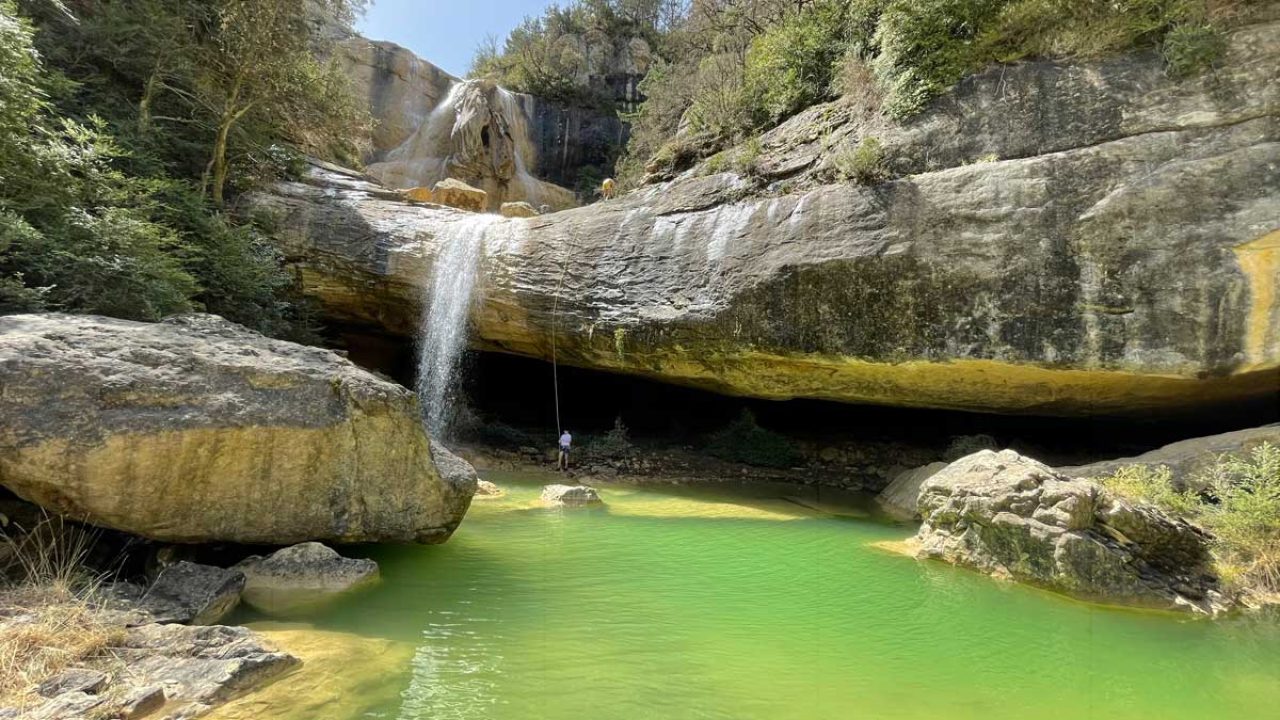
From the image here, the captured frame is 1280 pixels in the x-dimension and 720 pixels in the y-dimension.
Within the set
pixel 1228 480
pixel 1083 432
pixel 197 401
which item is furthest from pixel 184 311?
pixel 1083 432

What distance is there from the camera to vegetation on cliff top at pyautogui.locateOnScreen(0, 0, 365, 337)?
7.06 m

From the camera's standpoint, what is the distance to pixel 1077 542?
6.08 metres

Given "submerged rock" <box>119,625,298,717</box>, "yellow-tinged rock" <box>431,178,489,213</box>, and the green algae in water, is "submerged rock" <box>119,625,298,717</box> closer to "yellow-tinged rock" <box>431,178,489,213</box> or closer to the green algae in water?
the green algae in water

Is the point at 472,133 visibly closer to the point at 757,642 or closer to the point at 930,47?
the point at 930,47

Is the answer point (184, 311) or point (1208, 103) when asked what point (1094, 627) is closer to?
point (1208, 103)

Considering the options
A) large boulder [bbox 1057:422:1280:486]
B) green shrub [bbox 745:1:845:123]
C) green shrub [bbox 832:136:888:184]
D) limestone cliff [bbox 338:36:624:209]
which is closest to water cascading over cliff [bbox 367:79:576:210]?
limestone cliff [bbox 338:36:624:209]

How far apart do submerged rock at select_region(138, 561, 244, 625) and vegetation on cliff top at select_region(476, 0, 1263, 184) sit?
436 inches

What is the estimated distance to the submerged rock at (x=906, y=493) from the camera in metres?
10.8

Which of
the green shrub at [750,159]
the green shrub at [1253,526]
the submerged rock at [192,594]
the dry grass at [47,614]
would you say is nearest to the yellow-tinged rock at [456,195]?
the green shrub at [750,159]

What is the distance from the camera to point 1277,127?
7750 mm

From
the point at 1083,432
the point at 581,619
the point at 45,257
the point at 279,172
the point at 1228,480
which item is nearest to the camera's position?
the point at 581,619

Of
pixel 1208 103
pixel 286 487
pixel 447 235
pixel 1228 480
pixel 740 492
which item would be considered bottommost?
pixel 740 492

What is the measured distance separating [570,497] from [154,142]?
10.4m

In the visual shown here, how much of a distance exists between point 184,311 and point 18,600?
458cm
